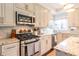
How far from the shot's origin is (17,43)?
131cm

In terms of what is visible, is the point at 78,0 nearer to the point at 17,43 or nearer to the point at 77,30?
the point at 77,30

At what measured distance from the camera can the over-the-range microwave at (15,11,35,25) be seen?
1304mm

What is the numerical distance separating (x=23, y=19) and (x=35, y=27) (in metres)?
0.17

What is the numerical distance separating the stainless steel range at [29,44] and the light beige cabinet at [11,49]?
0.18 ft

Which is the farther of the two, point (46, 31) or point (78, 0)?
point (46, 31)

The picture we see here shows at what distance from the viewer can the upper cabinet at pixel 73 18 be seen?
127 centimetres

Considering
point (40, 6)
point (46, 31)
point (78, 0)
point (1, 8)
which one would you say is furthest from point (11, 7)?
point (78, 0)

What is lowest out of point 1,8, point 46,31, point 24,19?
Answer: point 46,31

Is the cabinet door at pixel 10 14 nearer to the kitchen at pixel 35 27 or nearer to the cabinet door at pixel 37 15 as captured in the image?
the kitchen at pixel 35 27

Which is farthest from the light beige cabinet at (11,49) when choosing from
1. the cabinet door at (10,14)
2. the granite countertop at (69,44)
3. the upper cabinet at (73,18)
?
the upper cabinet at (73,18)

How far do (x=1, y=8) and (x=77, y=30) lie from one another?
91 cm

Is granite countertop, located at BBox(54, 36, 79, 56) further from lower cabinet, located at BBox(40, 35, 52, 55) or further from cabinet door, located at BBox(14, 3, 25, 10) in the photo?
cabinet door, located at BBox(14, 3, 25, 10)

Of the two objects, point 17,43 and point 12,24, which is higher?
point 12,24

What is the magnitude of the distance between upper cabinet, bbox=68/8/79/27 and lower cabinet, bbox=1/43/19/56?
0.67 m
